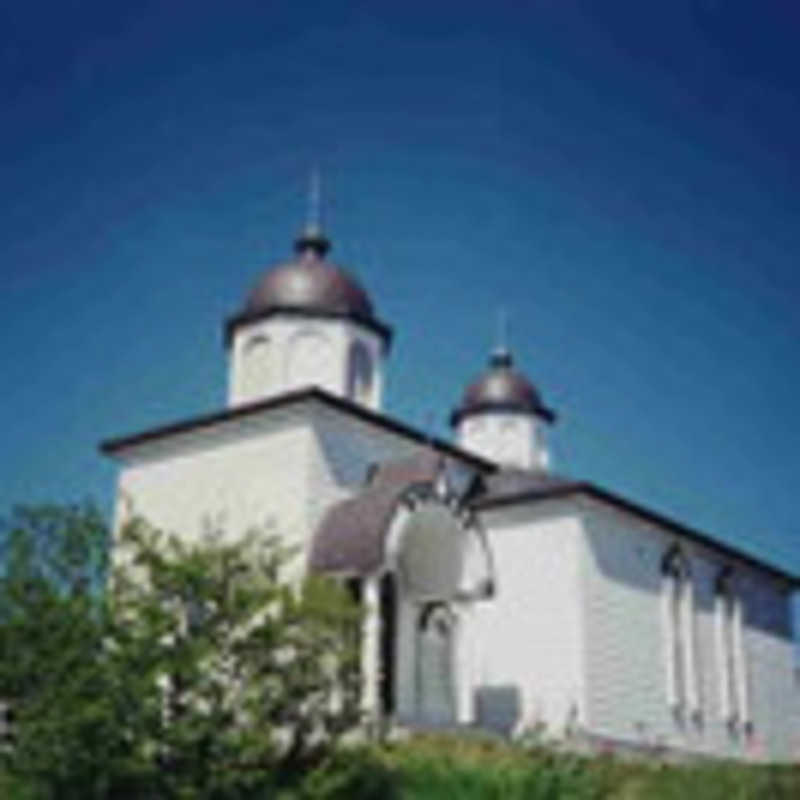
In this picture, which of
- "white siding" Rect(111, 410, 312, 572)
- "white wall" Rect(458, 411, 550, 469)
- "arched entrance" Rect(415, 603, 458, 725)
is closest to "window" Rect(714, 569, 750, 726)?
"white wall" Rect(458, 411, 550, 469)

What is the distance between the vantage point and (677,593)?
1072 inches

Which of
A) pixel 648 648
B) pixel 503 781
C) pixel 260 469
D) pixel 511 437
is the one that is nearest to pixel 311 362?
pixel 260 469

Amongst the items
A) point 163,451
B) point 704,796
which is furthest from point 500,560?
point 704,796

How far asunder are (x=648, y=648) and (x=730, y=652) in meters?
4.54

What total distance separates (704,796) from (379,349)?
13669mm

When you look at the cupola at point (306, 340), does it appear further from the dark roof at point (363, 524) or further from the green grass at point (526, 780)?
the green grass at point (526, 780)

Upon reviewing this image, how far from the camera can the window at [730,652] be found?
28.1 meters

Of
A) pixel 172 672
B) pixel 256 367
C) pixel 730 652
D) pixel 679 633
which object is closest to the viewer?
pixel 172 672

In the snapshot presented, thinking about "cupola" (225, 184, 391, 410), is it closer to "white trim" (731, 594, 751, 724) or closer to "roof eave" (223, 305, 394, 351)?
"roof eave" (223, 305, 394, 351)

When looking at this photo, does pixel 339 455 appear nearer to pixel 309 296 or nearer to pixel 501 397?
pixel 309 296

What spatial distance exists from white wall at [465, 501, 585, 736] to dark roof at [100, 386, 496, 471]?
2239 mm

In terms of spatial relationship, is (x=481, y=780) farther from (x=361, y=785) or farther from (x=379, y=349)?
(x=379, y=349)

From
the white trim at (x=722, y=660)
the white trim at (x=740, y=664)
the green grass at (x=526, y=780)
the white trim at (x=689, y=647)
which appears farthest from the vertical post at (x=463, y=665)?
the white trim at (x=740, y=664)

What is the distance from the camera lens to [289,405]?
73.0 feet
